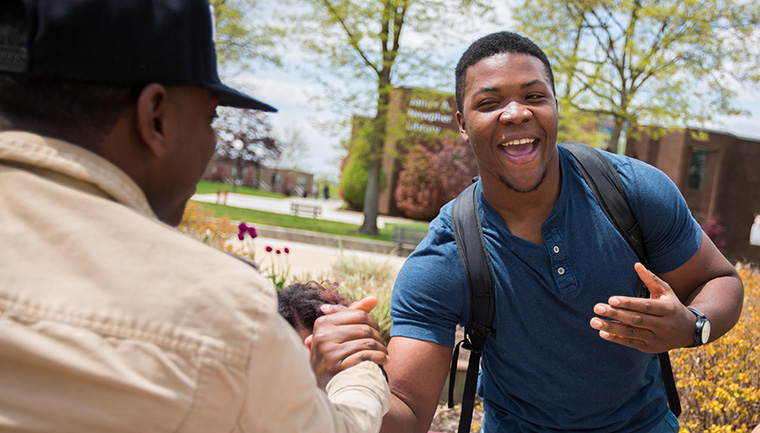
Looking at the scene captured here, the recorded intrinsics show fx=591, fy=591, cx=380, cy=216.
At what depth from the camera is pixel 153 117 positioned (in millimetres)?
1110

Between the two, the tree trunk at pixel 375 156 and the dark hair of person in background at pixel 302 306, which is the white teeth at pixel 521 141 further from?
the tree trunk at pixel 375 156

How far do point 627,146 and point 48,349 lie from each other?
3584cm

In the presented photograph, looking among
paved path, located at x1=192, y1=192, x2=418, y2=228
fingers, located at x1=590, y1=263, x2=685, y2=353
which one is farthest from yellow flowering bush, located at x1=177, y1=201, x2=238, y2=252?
paved path, located at x1=192, y1=192, x2=418, y2=228

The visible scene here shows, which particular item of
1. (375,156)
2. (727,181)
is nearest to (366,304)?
(375,156)

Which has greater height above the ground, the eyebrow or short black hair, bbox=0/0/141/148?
the eyebrow

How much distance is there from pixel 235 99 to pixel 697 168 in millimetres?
37569

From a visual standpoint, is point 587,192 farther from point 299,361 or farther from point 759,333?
point 759,333

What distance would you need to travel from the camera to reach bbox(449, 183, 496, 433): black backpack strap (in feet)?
7.41

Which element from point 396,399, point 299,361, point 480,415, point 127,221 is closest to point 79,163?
point 127,221

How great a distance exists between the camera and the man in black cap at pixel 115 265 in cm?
91

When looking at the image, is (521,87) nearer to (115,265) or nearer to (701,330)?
(701,330)

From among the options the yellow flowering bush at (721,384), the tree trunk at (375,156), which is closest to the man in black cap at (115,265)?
the yellow flowering bush at (721,384)

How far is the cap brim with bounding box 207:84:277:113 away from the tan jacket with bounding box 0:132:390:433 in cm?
32

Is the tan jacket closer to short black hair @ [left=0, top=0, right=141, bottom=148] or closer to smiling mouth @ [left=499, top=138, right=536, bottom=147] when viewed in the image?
short black hair @ [left=0, top=0, right=141, bottom=148]
